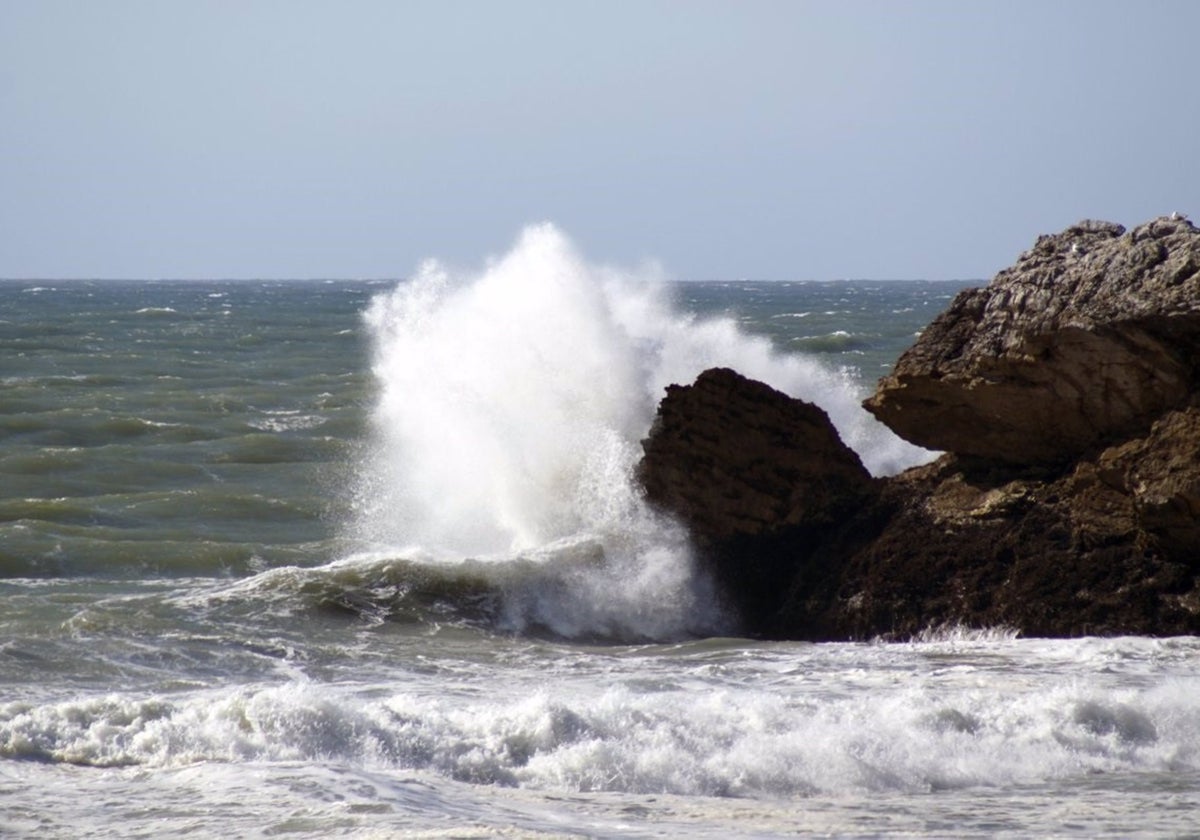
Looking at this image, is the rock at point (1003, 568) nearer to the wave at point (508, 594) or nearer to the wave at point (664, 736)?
the wave at point (508, 594)

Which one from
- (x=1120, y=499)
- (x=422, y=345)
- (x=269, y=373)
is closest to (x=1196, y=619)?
(x=1120, y=499)

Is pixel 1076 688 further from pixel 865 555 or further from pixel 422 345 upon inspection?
pixel 422 345

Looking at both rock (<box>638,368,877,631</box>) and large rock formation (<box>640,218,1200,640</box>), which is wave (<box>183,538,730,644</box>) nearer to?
rock (<box>638,368,877,631</box>)

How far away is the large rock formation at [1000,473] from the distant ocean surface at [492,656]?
286 millimetres

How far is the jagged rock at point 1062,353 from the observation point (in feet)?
29.1

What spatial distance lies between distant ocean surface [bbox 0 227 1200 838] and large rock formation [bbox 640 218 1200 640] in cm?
29

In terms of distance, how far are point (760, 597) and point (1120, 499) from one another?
218cm

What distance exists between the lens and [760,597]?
32.5 feet

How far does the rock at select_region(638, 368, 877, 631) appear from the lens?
9898 millimetres

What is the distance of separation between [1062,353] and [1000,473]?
910mm

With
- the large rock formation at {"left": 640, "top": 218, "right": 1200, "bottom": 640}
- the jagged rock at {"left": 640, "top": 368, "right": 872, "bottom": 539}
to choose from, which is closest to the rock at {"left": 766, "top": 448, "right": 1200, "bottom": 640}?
the large rock formation at {"left": 640, "top": 218, "right": 1200, "bottom": 640}

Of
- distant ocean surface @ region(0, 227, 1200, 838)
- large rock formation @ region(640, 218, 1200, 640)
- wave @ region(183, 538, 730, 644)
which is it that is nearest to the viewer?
distant ocean surface @ region(0, 227, 1200, 838)

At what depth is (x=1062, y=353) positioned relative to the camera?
9.11m

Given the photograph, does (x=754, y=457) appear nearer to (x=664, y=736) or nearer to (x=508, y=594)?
(x=508, y=594)
